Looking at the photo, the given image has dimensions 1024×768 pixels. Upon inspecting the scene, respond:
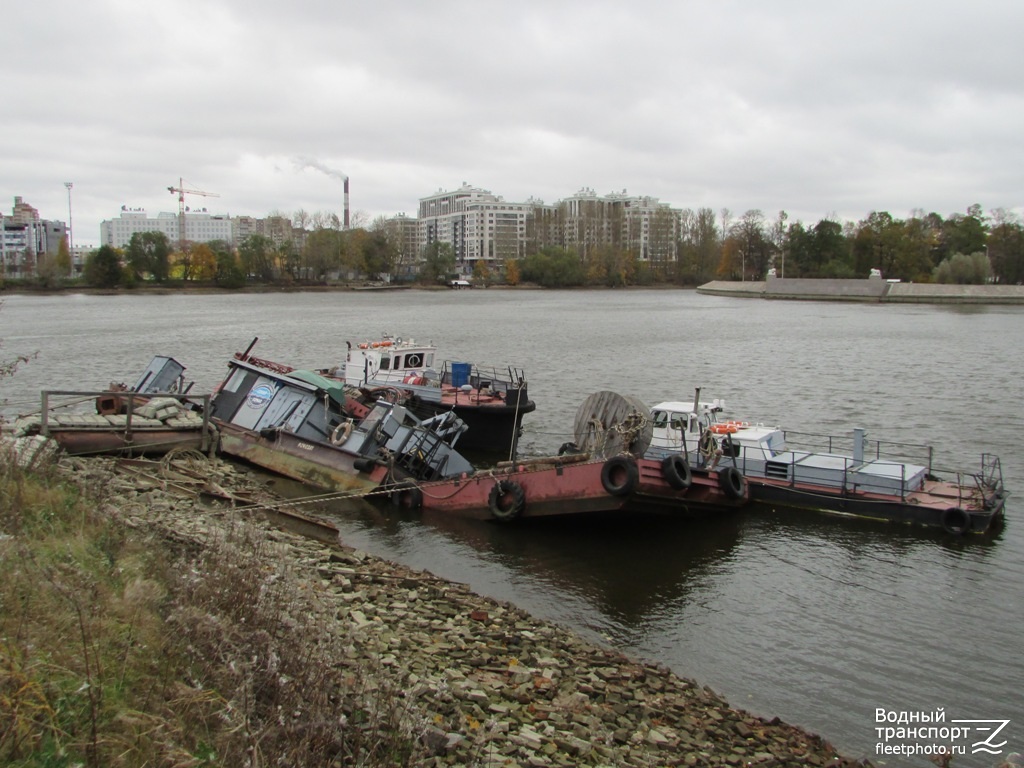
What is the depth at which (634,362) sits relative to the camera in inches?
2020

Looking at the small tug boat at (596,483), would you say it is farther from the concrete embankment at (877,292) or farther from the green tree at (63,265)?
the green tree at (63,265)

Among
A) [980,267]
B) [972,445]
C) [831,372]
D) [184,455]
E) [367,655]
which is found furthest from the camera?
[980,267]

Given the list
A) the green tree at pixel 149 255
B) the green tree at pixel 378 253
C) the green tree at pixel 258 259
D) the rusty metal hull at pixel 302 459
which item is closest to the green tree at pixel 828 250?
the green tree at pixel 378 253

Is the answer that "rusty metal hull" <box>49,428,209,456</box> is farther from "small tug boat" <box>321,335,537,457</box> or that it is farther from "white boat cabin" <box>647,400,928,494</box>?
"white boat cabin" <box>647,400,928,494</box>

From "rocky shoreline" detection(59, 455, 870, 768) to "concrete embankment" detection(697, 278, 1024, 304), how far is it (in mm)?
126348

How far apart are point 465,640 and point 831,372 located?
41479 millimetres

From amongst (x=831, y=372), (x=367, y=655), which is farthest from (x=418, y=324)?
(x=367, y=655)

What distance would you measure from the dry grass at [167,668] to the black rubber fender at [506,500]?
332 inches

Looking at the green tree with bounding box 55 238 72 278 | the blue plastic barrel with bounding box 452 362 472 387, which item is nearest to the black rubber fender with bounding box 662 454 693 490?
the blue plastic barrel with bounding box 452 362 472 387

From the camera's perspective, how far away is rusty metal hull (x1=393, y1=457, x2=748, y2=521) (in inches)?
659

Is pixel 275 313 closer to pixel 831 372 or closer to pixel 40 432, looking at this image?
pixel 831 372

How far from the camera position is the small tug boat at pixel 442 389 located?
1021 inches

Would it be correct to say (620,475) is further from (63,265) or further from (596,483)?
(63,265)

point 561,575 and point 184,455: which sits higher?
point 184,455
